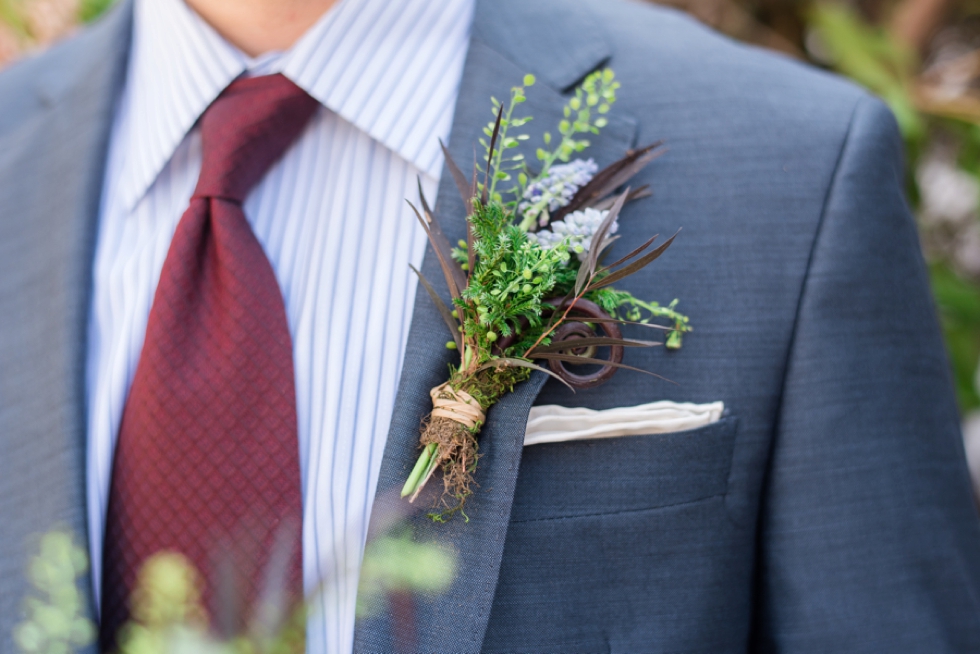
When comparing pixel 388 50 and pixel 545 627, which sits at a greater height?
pixel 388 50

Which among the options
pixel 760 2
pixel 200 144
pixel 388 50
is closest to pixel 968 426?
pixel 760 2

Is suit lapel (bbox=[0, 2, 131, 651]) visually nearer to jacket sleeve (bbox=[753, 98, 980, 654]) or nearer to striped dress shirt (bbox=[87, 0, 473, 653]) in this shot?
striped dress shirt (bbox=[87, 0, 473, 653])

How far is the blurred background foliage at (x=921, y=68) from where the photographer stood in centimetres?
206

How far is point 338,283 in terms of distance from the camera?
1033mm

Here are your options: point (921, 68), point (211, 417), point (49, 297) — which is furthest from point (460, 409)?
point (921, 68)

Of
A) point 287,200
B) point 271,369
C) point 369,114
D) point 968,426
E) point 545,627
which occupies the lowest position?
point 968,426

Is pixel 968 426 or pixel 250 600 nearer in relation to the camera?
pixel 250 600

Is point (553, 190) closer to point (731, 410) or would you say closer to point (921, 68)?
point (731, 410)

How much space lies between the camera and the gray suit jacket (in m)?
0.96

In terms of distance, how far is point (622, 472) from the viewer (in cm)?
97

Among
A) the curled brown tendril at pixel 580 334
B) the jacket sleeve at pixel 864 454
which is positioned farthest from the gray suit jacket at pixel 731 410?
the curled brown tendril at pixel 580 334

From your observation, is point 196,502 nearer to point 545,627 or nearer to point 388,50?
point 545,627

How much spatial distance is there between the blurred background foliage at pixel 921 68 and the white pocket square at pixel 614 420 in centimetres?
124

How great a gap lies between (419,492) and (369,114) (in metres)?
0.58
